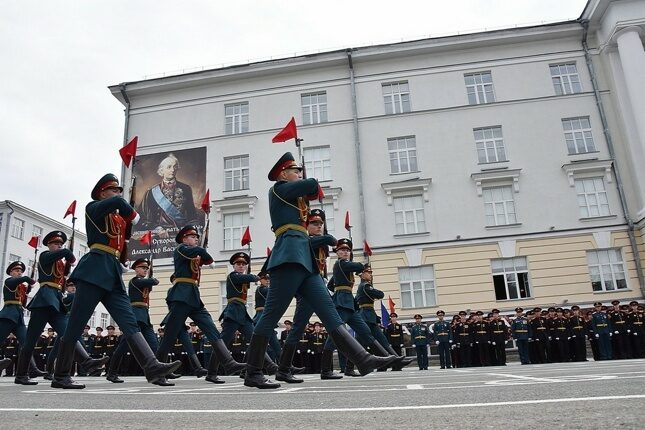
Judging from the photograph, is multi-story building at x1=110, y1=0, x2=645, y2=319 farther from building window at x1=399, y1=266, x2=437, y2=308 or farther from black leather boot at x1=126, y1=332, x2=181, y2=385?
black leather boot at x1=126, y1=332, x2=181, y2=385

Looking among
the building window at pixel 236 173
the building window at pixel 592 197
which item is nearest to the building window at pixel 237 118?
the building window at pixel 236 173

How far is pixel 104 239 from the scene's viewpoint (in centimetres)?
627

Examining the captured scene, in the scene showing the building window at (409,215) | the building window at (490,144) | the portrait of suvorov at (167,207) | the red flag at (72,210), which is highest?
the building window at (490,144)

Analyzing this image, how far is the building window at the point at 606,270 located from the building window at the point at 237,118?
55.5ft

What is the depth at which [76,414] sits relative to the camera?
3.54 metres

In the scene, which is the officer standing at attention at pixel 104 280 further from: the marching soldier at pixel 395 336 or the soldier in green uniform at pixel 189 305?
the marching soldier at pixel 395 336

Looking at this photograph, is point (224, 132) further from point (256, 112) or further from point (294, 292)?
point (294, 292)

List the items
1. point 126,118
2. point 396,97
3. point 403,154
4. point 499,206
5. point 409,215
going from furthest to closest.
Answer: point 126,118 < point 396,97 < point 403,154 < point 409,215 < point 499,206

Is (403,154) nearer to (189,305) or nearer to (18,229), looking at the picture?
(189,305)

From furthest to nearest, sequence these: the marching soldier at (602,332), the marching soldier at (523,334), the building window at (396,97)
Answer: the building window at (396,97)
the marching soldier at (523,334)
the marching soldier at (602,332)

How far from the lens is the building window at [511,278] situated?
21.9m

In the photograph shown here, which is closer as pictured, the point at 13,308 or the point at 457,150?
the point at 13,308

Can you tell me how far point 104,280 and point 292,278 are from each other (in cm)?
223

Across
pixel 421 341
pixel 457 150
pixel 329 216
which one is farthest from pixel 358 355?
pixel 457 150
